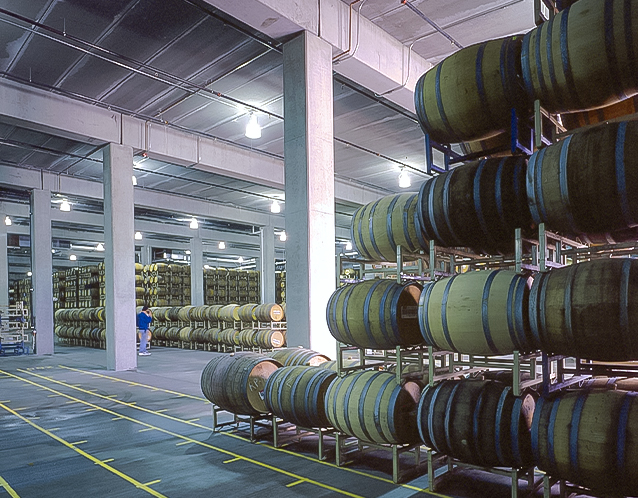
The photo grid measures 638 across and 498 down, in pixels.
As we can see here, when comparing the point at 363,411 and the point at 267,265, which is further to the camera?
A: the point at 267,265

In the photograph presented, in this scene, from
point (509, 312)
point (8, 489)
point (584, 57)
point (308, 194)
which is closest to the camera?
point (584, 57)

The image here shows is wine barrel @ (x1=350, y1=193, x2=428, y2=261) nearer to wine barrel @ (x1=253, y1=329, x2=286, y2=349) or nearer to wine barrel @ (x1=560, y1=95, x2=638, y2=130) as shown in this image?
wine barrel @ (x1=560, y1=95, x2=638, y2=130)

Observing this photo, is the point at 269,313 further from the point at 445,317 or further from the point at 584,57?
the point at 584,57

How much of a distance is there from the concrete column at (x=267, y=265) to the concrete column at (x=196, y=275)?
2.80m

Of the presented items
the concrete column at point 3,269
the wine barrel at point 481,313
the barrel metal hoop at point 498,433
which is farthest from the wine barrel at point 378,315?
the concrete column at point 3,269

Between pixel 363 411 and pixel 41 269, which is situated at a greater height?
pixel 41 269

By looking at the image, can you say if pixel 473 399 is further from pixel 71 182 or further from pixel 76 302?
pixel 76 302

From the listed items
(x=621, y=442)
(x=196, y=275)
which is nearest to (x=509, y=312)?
(x=621, y=442)

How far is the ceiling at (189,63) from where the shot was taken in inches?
343

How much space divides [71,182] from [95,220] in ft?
13.8

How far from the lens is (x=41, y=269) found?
17922 mm

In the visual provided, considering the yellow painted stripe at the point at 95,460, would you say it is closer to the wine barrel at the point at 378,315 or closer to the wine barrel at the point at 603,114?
the wine barrel at the point at 378,315

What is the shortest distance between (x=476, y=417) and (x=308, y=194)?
15.5ft

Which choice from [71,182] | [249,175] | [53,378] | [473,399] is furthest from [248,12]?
[71,182]
